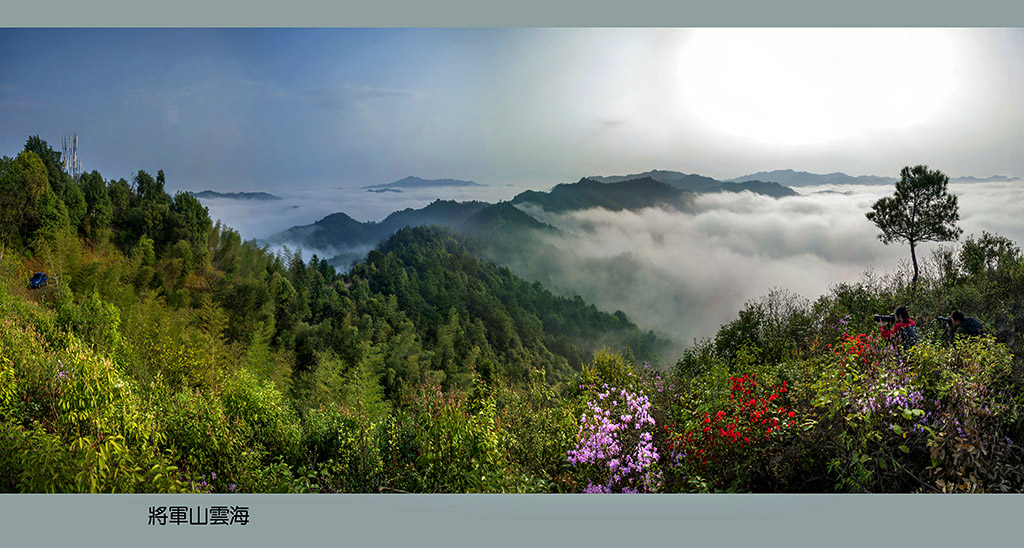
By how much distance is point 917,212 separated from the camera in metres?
6.85

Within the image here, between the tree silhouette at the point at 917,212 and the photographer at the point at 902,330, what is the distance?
2.07 meters

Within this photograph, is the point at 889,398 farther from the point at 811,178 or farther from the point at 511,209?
the point at 511,209

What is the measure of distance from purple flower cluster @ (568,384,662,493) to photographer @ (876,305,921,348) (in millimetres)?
2306

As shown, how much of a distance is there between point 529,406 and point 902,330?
3.25 metres

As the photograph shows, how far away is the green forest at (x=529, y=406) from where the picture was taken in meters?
3.21

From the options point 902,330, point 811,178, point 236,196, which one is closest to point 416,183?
point 236,196

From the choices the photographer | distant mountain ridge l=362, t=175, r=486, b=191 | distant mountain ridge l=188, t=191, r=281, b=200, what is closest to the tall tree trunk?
the photographer

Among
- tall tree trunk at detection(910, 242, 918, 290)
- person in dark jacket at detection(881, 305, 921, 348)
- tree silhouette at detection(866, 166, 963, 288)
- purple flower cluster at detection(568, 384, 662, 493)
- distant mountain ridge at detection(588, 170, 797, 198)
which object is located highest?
distant mountain ridge at detection(588, 170, 797, 198)

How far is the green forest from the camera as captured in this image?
3.21 metres

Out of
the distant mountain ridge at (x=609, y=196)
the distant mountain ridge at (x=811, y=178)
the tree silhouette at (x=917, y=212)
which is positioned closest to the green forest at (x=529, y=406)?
the tree silhouette at (x=917, y=212)

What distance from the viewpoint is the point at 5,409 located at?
3.61 m

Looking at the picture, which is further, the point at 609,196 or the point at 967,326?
the point at 609,196

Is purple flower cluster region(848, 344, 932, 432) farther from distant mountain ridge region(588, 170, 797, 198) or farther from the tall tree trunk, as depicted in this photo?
distant mountain ridge region(588, 170, 797, 198)

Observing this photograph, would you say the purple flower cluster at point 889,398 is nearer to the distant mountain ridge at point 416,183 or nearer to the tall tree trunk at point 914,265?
the tall tree trunk at point 914,265
